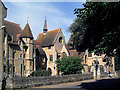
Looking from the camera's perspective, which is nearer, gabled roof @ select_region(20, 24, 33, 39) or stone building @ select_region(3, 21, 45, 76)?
stone building @ select_region(3, 21, 45, 76)

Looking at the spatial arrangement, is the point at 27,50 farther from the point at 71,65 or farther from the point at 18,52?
the point at 71,65

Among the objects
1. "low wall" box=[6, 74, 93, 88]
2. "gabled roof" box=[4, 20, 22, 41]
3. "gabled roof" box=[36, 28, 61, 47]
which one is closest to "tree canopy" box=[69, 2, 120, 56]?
"low wall" box=[6, 74, 93, 88]

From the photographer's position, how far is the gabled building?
43.5m

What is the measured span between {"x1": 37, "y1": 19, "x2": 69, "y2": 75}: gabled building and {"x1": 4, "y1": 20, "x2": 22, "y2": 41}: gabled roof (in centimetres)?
855

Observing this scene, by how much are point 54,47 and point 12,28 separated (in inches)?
461

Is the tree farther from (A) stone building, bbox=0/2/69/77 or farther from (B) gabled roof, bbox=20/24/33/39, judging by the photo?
(B) gabled roof, bbox=20/24/33/39

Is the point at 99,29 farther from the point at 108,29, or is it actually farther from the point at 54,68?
the point at 54,68

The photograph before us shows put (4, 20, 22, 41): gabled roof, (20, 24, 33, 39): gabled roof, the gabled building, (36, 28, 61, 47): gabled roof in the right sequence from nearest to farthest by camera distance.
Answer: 1. (4, 20, 22, 41): gabled roof
2. (20, 24, 33, 39): gabled roof
3. the gabled building
4. (36, 28, 61, 47): gabled roof

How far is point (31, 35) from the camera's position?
3853 centimetres

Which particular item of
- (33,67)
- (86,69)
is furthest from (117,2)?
(86,69)

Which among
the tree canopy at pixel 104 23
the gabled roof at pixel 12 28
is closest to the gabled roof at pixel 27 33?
the gabled roof at pixel 12 28

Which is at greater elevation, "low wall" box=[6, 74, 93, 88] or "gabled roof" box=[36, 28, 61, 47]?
"gabled roof" box=[36, 28, 61, 47]

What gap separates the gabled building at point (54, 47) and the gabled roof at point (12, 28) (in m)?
8.55

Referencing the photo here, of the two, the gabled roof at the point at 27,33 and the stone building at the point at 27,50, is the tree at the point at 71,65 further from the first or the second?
the gabled roof at the point at 27,33
